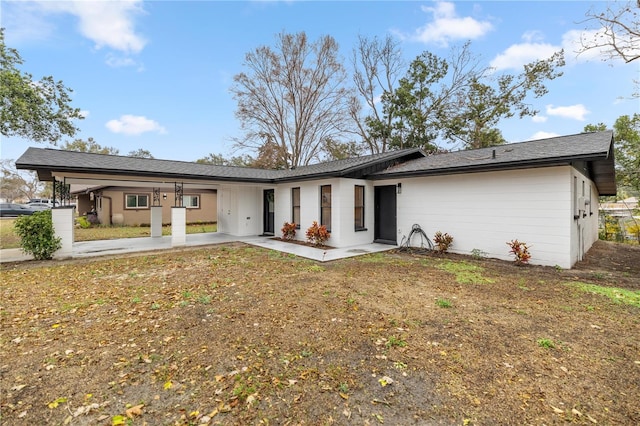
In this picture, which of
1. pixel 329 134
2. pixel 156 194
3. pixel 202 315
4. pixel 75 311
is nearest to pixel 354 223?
pixel 202 315

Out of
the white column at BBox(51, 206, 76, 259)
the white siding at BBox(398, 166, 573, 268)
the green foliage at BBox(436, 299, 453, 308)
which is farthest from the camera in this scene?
the white column at BBox(51, 206, 76, 259)

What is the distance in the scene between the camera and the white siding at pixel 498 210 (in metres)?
6.66

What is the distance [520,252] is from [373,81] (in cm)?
1887

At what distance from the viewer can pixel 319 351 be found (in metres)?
A: 3.07

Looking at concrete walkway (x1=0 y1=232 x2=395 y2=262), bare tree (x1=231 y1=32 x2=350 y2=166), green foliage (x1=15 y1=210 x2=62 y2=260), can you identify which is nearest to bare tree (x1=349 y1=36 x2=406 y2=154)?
bare tree (x1=231 y1=32 x2=350 y2=166)

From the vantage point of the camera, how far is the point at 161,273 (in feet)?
21.1

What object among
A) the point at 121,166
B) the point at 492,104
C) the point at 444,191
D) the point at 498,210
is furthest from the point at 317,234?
the point at 492,104

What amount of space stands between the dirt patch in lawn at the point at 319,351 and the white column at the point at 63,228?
8.93 ft

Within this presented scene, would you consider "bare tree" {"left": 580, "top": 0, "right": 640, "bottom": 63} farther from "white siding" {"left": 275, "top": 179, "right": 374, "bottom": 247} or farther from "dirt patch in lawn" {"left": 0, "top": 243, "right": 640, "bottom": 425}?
"white siding" {"left": 275, "top": 179, "right": 374, "bottom": 247}

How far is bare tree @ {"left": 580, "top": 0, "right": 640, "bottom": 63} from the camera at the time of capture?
8.26 metres

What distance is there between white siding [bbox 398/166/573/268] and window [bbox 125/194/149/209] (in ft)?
54.1

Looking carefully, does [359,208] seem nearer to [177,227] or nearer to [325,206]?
[325,206]

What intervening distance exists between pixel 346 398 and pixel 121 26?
43.0 ft

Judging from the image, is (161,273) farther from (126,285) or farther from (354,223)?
(354,223)
